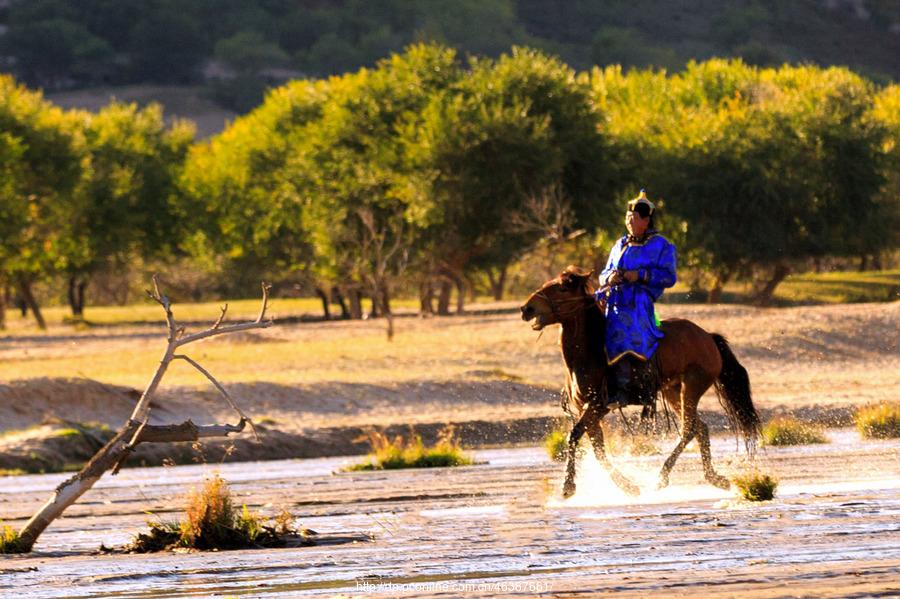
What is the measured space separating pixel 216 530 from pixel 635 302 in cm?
471

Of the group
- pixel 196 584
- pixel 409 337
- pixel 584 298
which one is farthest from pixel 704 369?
pixel 409 337

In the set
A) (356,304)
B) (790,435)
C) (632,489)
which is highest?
(356,304)

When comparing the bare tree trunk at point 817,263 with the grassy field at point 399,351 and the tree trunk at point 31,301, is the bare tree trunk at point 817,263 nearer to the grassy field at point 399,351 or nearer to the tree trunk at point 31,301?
the grassy field at point 399,351

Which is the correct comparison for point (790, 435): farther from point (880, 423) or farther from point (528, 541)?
point (528, 541)

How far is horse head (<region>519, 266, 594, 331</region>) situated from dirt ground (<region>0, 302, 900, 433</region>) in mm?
16516

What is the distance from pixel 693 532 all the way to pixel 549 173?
2221 inches

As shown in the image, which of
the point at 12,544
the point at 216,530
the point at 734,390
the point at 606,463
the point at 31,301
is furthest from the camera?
the point at 31,301

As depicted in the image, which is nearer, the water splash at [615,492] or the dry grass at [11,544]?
the dry grass at [11,544]

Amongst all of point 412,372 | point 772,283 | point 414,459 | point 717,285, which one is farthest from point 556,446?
point 772,283

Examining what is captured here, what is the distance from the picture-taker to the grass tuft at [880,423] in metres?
27.9

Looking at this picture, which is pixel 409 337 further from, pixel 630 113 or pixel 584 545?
pixel 584 545

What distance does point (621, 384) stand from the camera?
680 inches

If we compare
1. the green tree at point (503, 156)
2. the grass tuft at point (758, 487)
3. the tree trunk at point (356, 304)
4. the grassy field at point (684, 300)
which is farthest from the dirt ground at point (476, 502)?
A: the tree trunk at point (356, 304)

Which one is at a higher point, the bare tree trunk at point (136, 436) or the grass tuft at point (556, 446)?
the bare tree trunk at point (136, 436)
